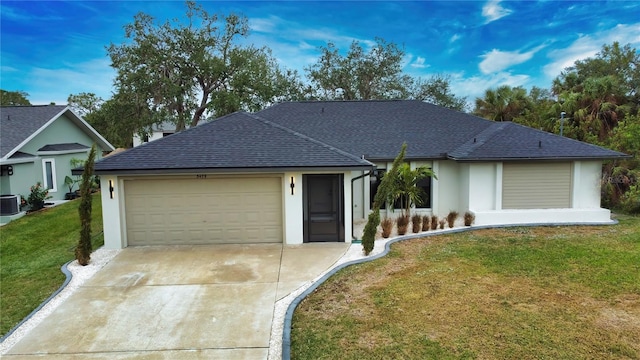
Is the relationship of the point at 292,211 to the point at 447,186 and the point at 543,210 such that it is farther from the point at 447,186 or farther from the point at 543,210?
the point at 543,210

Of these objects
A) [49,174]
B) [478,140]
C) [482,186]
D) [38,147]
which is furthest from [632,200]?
[38,147]

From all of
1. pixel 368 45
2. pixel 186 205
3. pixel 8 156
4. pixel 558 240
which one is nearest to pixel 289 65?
pixel 368 45

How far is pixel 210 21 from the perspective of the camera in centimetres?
2802

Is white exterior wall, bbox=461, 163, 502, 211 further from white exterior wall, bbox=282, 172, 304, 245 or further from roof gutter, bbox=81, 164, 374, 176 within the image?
white exterior wall, bbox=282, 172, 304, 245

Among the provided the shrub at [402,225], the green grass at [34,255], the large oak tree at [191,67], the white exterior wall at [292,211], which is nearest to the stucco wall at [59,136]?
the green grass at [34,255]

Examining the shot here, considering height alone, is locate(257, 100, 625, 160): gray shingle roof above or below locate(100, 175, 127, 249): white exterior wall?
above

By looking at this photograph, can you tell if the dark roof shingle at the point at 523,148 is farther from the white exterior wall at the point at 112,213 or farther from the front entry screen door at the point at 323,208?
the white exterior wall at the point at 112,213

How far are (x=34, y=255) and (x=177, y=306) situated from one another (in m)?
6.43

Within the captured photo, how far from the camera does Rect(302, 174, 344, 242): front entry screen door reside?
10625mm

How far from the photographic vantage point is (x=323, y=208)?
1070cm

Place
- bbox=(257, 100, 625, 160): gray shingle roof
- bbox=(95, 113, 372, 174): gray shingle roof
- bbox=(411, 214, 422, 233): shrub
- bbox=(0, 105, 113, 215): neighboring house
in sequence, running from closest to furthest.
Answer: bbox=(95, 113, 372, 174): gray shingle roof → bbox=(411, 214, 422, 233): shrub → bbox=(257, 100, 625, 160): gray shingle roof → bbox=(0, 105, 113, 215): neighboring house

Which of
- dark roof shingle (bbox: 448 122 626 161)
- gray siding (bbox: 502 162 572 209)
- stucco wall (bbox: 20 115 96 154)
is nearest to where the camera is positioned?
dark roof shingle (bbox: 448 122 626 161)

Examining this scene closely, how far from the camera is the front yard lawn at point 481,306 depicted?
4.98m

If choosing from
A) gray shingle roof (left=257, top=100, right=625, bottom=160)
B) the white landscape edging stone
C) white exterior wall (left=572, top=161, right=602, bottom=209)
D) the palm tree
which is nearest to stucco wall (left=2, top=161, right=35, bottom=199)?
the white landscape edging stone
